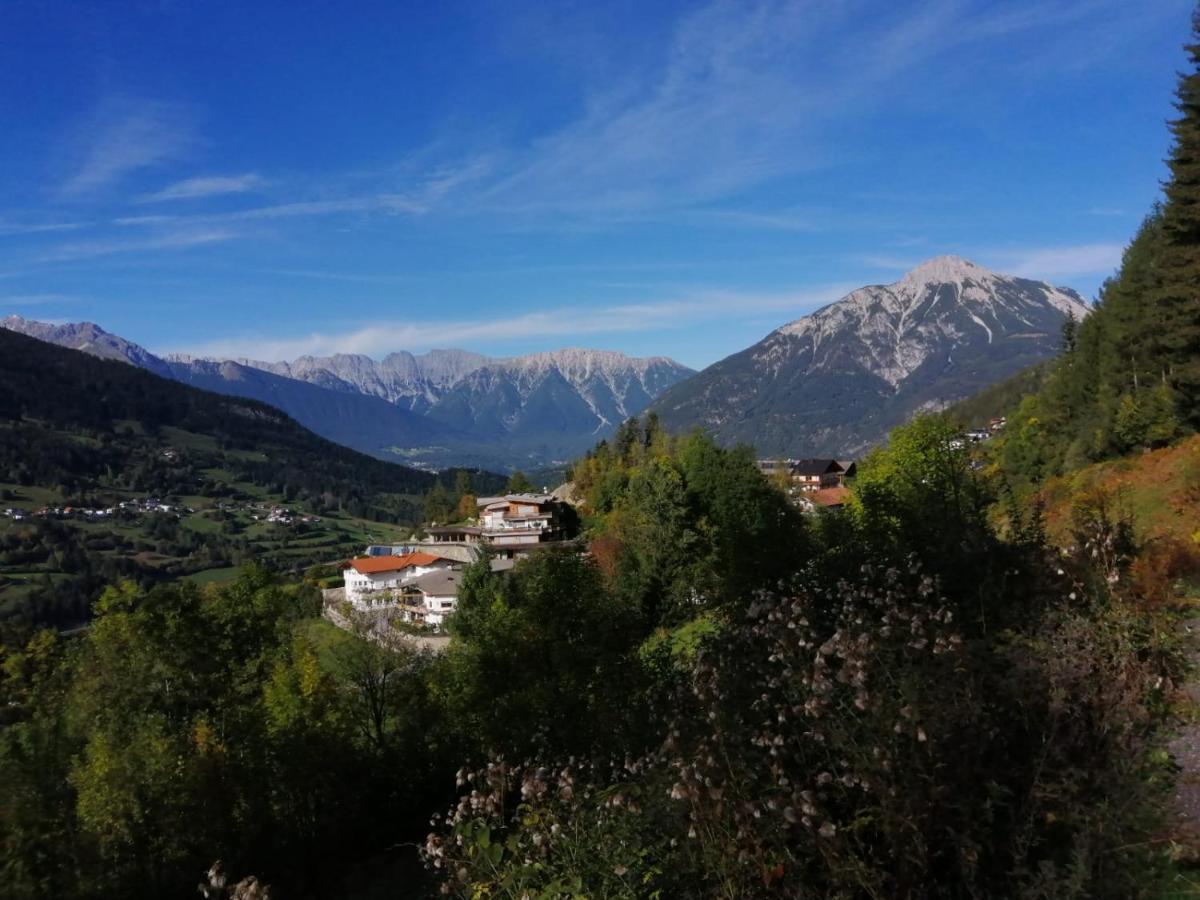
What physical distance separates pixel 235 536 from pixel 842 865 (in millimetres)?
156785

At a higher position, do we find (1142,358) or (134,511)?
(1142,358)

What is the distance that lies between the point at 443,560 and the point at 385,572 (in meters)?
5.28

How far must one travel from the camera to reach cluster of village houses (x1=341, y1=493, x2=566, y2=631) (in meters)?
58.5

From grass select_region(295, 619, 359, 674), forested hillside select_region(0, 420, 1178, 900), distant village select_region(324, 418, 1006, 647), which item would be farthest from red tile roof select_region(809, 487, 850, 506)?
forested hillside select_region(0, 420, 1178, 900)

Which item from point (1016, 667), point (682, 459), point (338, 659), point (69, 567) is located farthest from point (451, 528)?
point (1016, 667)

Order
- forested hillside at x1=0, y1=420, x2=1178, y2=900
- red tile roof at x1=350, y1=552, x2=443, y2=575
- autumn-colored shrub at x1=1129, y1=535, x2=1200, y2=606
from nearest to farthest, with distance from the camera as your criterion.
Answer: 1. forested hillside at x1=0, y1=420, x2=1178, y2=900
2. autumn-colored shrub at x1=1129, y1=535, x2=1200, y2=606
3. red tile roof at x1=350, y1=552, x2=443, y2=575

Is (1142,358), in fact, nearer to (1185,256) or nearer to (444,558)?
(1185,256)

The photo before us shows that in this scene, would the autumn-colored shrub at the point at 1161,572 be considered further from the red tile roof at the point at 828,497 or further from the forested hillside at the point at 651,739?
the red tile roof at the point at 828,497

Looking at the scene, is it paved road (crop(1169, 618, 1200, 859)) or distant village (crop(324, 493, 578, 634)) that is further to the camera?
distant village (crop(324, 493, 578, 634))

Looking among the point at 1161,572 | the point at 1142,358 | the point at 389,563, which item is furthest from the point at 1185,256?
the point at 389,563

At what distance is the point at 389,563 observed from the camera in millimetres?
72125

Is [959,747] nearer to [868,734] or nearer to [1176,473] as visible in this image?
[868,734]

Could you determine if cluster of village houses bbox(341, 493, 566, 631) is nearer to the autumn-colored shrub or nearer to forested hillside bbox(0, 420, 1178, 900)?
forested hillside bbox(0, 420, 1178, 900)

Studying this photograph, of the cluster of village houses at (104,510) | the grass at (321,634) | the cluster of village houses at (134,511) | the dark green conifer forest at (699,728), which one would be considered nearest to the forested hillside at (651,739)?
the dark green conifer forest at (699,728)
